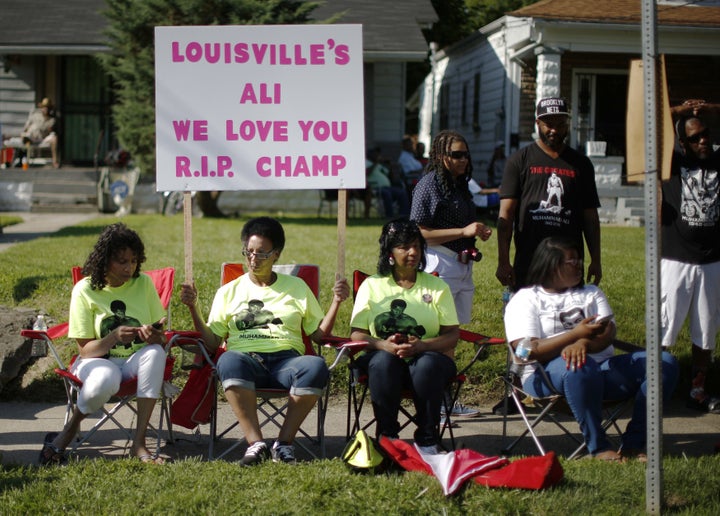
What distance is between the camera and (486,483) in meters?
4.05

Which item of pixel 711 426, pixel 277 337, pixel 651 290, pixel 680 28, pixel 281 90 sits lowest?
pixel 711 426

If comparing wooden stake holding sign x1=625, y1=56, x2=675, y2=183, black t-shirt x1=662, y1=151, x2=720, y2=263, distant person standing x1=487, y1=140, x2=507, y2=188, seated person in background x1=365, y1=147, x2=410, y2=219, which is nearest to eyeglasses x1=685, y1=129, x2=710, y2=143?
black t-shirt x1=662, y1=151, x2=720, y2=263

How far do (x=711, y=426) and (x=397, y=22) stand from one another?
48.9 feet

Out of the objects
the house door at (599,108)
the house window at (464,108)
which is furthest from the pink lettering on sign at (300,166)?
the house window at (464,108)

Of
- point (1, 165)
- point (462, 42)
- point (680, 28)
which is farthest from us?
point (462, 42)

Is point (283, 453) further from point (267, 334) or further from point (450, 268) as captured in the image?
point (450, 268)

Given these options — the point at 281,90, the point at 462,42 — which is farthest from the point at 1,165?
the point at 281,90

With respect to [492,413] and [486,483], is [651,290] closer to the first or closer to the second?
[486,483]

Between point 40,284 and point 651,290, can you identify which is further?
point 40,284

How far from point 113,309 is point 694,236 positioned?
3725mm

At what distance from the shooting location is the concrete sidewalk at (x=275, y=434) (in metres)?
5.11

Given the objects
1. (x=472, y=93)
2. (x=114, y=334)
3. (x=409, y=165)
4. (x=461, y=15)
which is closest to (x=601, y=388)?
(x=114, y=334)

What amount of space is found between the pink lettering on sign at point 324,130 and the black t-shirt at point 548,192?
1.06 metres

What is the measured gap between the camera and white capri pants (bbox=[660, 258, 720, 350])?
19.7ft
